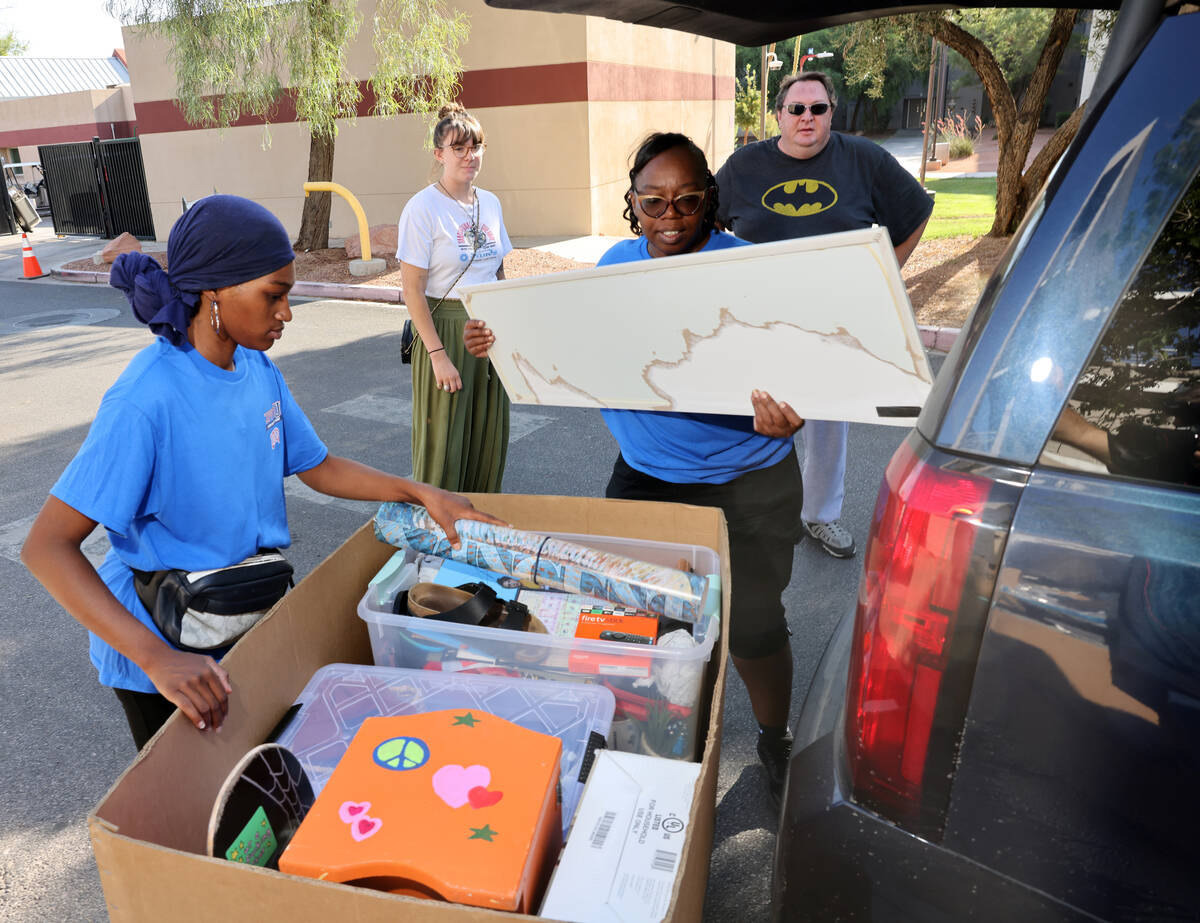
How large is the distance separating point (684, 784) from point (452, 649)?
64 cm

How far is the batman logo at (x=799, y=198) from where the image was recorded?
390cm

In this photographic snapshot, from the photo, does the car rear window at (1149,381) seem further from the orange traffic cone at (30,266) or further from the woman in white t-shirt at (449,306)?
the orange traffic cone at (30,266)

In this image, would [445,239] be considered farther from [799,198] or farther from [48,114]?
[48,114]

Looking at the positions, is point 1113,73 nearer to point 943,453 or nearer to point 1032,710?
point 943,453

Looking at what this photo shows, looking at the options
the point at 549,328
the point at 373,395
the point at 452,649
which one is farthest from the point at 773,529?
the point at 373,395

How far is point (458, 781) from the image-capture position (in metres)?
1.16

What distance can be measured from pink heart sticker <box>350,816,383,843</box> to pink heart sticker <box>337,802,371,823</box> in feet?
0.03

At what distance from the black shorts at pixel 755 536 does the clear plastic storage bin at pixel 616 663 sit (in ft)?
2.17

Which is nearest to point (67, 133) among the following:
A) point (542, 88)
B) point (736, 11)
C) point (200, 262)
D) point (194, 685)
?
point (542, 88)

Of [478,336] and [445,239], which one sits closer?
[478,336]

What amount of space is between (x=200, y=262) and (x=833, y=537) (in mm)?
3263

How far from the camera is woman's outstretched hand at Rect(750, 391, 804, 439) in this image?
6.61 ft

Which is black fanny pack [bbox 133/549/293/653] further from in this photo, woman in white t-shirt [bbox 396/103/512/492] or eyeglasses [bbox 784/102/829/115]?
eyeglasses [bbox 784/102/829/115]

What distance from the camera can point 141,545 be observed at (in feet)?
5.65
